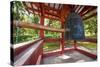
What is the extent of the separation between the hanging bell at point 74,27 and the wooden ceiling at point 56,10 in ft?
0.21

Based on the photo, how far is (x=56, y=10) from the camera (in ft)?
7.89

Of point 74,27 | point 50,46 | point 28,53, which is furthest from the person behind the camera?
point 74,27

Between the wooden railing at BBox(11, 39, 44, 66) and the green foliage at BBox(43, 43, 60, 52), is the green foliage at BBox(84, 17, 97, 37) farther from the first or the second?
the wooden railing at BBox(11, 39, 44, 66)

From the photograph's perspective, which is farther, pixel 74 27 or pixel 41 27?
pixel 74 27

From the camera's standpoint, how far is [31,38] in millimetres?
2283

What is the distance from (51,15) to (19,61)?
72 centimetres

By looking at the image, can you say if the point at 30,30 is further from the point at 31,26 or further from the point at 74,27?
the point at 74,27

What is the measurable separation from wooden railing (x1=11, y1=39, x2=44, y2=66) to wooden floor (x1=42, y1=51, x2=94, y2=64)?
130 mm

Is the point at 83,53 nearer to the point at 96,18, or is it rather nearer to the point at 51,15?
the point at 96,18

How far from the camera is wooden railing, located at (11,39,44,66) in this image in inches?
85.7

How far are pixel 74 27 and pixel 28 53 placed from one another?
75cm

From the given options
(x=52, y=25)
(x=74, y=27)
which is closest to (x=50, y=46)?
(x=52, y=25)

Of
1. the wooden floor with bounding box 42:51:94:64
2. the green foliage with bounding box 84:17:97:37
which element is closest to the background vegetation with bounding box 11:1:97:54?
the green foliage with bounding box 84:17:97:37

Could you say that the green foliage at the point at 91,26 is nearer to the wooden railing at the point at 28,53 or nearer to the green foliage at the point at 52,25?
the green foliage at the point at 52,25
